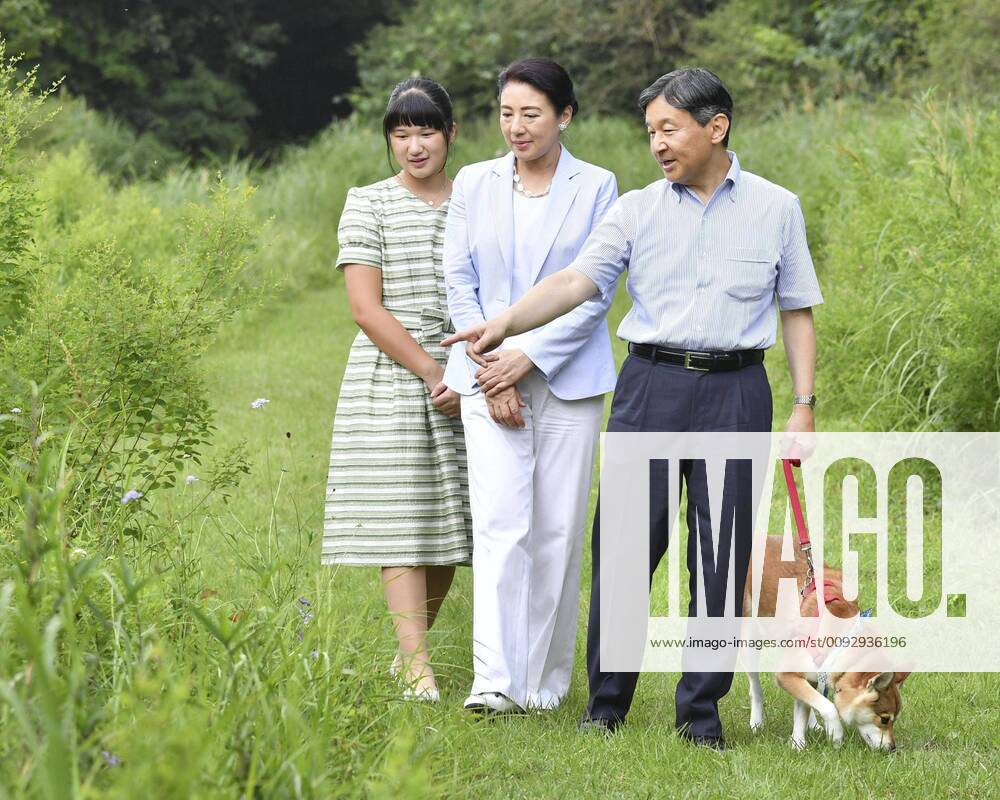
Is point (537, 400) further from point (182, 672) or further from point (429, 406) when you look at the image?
point (182, 672)

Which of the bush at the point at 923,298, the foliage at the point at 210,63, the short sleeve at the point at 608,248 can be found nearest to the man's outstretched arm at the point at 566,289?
the short sleeve at the point at 608,248

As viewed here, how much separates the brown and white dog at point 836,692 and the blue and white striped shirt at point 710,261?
808mm

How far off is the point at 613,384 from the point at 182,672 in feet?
6.18

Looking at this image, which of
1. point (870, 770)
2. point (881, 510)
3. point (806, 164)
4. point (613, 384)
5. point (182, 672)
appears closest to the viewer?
point (182, 672)

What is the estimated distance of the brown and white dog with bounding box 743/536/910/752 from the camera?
443cm

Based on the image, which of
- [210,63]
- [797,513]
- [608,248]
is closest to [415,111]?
[608,248]

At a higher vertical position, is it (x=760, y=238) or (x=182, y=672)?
(x=760, y=238)

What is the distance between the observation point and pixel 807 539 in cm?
439

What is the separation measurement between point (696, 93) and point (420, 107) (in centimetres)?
104

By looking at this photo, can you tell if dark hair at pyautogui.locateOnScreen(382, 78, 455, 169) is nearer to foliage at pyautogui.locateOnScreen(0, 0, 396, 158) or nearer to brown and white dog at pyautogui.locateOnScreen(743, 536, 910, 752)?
brown and white dog at pyautogui.locateOnScreen(743, 536, 910, 752)

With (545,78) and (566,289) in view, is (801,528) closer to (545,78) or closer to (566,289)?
(566,289)

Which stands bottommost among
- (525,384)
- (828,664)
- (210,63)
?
(210,63)

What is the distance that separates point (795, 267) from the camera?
4520mm

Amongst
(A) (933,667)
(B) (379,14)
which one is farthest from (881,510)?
(B) (379,14)
